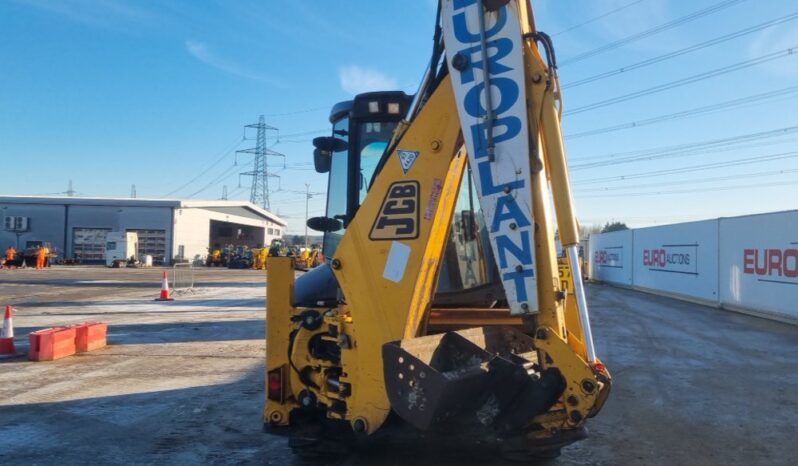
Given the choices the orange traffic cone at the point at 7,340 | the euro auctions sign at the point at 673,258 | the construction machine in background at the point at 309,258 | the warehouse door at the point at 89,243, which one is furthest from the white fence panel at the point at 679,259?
the warehouse door at the point at 89,243

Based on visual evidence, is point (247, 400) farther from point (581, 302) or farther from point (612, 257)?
point (612, 257)

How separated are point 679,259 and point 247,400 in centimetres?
1904

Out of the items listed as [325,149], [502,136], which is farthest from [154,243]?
[502,136]

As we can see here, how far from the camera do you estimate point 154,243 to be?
54031 mm

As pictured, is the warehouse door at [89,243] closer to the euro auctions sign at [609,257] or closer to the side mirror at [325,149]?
the euro auctions sign at [609,257]

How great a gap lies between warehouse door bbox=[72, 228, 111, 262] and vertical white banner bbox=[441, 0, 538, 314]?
186 ft

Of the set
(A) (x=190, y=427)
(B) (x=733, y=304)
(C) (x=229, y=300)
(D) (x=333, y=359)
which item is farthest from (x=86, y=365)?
(B) (x=733, y=304)

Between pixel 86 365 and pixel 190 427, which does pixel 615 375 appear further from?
pixel 86 365

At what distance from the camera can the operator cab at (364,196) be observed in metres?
4.78

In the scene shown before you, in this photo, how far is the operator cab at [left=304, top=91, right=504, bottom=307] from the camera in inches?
188

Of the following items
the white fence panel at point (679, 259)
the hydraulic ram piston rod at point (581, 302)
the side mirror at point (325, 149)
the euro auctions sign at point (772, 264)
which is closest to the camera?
the hydraulic ram piston rod at point (581, 302)

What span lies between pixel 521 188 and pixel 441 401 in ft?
4.43

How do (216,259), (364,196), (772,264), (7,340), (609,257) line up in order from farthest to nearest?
(216,259) < (609,257) < (772,264) < (7,340) < (364,196)

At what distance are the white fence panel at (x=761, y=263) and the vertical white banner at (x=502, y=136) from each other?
13.7 meters
